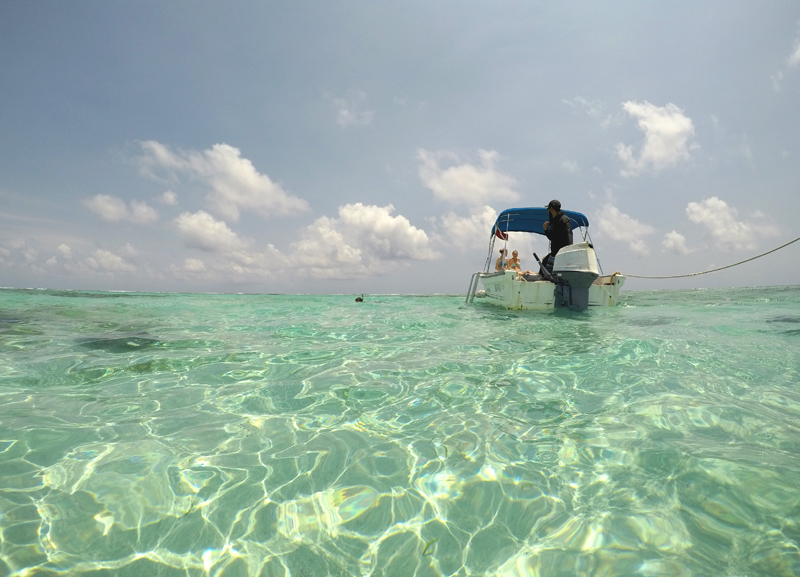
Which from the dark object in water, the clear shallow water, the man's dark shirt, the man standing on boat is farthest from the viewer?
the man's dark shirt

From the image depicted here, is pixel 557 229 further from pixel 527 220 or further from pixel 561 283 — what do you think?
pixel 527 220

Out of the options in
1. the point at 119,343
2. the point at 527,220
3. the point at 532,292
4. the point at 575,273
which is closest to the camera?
the point at 119,343

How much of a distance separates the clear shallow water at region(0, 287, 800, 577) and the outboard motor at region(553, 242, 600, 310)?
249 inches

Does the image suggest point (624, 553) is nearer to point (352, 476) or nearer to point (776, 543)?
point (776, 543)

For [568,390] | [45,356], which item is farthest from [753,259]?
[45,356]

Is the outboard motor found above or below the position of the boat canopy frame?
below

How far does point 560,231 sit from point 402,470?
1181 cm

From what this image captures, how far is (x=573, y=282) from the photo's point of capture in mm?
11750

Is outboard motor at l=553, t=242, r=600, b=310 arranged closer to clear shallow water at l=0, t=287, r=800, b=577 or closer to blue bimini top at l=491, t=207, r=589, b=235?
blue bimini top at l=491, t=207, r=589, b=235

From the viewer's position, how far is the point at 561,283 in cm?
1216

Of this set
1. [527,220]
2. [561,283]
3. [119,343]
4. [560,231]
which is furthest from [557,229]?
[119,343]

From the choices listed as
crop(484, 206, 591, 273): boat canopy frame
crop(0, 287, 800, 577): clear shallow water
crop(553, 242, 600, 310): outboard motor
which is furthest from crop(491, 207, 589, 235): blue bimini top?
crop(0, 287, 800, 577): clear shallow water

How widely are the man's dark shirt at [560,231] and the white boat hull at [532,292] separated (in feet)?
5.05

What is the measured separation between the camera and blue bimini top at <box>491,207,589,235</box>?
15477mm
